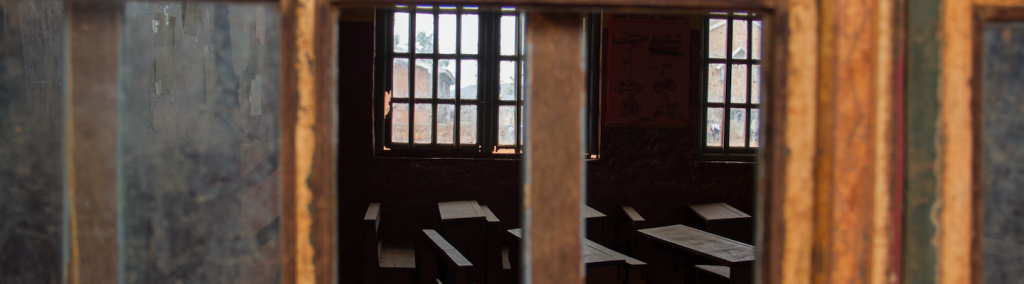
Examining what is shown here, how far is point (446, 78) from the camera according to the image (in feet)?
13.0

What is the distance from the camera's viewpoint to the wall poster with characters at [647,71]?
12.9 ft

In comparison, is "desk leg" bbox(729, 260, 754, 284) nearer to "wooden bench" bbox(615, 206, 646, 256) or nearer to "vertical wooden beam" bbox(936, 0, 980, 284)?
"wooden bench" bbox(615, 206, 646, 256)

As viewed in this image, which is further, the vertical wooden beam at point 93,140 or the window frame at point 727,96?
the window frame at point 727,96

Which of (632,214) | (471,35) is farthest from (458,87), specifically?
(632,214)

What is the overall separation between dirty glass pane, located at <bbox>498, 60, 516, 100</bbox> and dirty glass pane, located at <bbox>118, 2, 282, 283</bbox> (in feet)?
11.0

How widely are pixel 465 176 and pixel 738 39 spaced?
2.52 meters

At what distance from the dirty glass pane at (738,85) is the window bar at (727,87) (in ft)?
0.10

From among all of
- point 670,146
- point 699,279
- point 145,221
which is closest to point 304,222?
point 145,221

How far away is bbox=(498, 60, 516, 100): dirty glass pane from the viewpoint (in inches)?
157

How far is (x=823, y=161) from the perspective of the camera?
61 cm

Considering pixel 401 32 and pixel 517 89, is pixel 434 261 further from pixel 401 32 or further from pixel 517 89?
pixel 401 32

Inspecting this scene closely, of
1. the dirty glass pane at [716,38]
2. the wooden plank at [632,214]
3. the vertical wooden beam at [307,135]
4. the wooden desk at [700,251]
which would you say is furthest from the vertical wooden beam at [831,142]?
the dirty glass pane at [716,38]

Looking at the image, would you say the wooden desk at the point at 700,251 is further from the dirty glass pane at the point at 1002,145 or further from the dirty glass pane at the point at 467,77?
the dirty glass pane at the point at 1002,145

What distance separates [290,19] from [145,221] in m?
0.33
